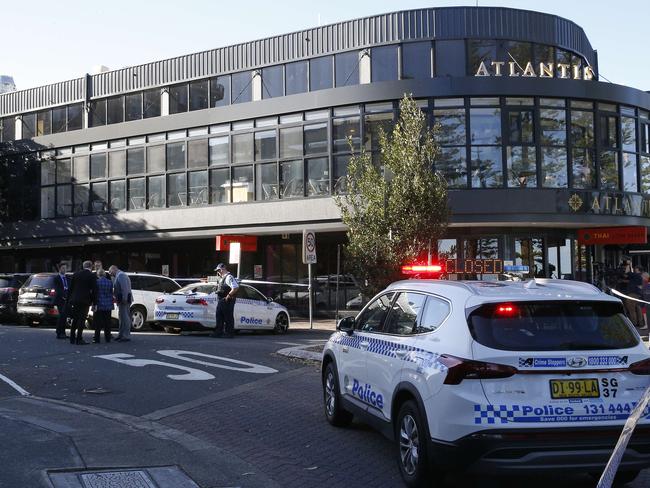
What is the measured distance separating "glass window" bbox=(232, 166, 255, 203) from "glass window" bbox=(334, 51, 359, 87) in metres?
4.50

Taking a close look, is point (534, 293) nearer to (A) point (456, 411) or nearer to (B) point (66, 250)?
(A) point (456, 411)

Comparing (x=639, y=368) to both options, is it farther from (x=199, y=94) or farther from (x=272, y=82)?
(x=199, y=94)

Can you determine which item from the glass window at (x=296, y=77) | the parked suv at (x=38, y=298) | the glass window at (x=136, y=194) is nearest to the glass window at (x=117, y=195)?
the glass window at (x=136, y=194)

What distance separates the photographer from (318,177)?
2481 cm

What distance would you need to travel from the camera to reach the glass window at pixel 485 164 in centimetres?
2300

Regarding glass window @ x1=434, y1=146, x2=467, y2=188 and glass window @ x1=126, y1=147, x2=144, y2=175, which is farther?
glass window @ x1=126, y1=147, x2=144, y2=175

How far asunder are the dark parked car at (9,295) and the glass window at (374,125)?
11.6 m

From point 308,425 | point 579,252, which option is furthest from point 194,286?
point 579,252

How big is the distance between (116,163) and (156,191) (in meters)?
2.57

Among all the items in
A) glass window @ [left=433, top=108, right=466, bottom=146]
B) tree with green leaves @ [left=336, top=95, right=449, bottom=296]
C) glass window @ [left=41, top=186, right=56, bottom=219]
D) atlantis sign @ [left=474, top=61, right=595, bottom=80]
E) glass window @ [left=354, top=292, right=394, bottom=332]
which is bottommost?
glass window @ [left=354, top=292, right=394, bottom=332]

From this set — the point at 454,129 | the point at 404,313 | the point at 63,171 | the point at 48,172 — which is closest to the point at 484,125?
the point at 454,129

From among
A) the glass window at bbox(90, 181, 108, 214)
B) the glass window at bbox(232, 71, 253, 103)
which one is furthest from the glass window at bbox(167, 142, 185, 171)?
the glass window at bbox(90, 181, 108, 214)

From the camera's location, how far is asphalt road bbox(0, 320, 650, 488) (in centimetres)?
637

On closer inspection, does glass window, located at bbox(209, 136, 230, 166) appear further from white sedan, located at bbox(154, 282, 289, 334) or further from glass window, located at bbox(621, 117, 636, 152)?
glass window, located at bbox(621, 117, 636, 152)
